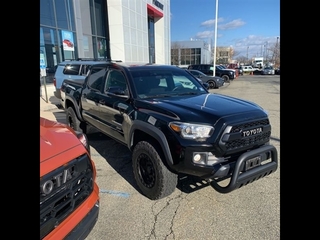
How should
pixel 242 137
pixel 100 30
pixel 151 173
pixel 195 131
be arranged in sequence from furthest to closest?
pixel 100 30
pixel 151 173
pixel 242 137
pixel 195 131

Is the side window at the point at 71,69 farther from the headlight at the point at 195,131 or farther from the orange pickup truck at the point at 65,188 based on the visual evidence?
the headlight at the point at 195,131

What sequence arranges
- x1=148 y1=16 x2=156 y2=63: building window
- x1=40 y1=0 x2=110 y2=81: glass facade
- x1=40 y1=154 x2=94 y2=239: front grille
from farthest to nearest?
x1=148 y1=16 x2=156 y2=63: building window < x1=40 y1=0 x2=110 y2=81: glass facade < x1=40 y1=154 x2=94 y2=239: front grille

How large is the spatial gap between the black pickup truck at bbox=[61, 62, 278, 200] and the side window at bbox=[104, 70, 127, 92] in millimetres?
17

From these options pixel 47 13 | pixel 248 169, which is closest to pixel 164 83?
pixel 248 169

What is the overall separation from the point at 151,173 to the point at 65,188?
4.67 feet

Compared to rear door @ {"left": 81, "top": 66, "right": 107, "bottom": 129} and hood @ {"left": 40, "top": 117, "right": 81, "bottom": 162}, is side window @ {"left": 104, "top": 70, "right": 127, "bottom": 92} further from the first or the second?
hood @ {"left": 40, "top": 117, "right": 81, "bottom": 162}

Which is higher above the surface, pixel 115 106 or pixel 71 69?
pixel 71 69

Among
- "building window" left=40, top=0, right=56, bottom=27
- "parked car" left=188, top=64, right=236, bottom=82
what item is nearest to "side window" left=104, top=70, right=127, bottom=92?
"building window" left=40, top=0, right=56, bottom=27

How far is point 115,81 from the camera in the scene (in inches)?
160

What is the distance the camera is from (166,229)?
99.7 inches

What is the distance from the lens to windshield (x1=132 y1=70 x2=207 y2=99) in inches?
141

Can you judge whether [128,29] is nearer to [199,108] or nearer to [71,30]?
[71,30]

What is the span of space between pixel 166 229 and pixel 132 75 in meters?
2.24

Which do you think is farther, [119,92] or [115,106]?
[115,106]
